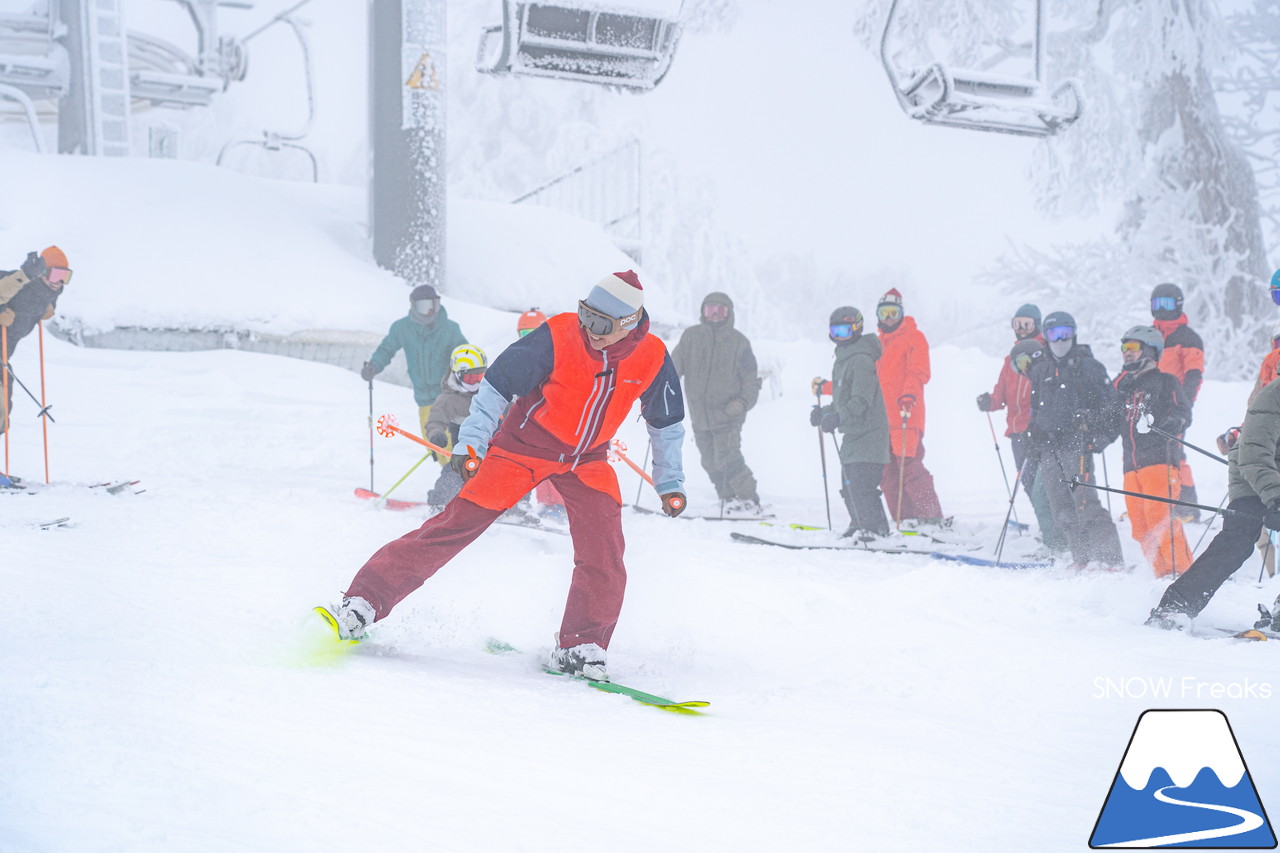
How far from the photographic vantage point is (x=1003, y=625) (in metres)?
3.86

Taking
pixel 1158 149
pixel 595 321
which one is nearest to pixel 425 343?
pixel 595 321

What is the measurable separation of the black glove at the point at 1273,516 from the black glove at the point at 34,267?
587 centimetres

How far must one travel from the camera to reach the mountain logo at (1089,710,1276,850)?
1.93 m

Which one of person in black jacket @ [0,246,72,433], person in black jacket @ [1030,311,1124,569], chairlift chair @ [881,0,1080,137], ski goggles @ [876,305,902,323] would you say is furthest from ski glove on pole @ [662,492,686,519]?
chairlift chair @ [881,0,1080,137]

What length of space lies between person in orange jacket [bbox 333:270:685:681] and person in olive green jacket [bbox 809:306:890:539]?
9.40ft

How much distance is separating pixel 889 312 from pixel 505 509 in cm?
386

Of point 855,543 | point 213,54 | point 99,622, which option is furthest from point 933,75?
point 213,54

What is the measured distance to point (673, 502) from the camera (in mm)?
3225

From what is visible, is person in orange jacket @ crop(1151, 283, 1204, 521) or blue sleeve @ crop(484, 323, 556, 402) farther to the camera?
person in orange jacket @ crop(1151, 283, 1204, 521)

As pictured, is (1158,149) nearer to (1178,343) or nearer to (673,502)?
(1178,343)

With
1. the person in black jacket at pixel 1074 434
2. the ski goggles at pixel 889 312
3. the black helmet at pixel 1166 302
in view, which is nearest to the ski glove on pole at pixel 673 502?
the person in black jacket at pixel 1074 434

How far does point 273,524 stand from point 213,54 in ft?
36.3

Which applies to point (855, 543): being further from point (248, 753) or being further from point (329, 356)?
point (329, 356)

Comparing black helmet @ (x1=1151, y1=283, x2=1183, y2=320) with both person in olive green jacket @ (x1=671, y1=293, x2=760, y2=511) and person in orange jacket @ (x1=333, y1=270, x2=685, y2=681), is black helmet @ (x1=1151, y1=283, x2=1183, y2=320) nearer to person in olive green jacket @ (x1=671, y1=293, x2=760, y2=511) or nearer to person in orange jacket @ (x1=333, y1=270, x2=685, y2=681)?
person in olive green jacket @ (x1=671, y1=293, x2=760, y2=511)
